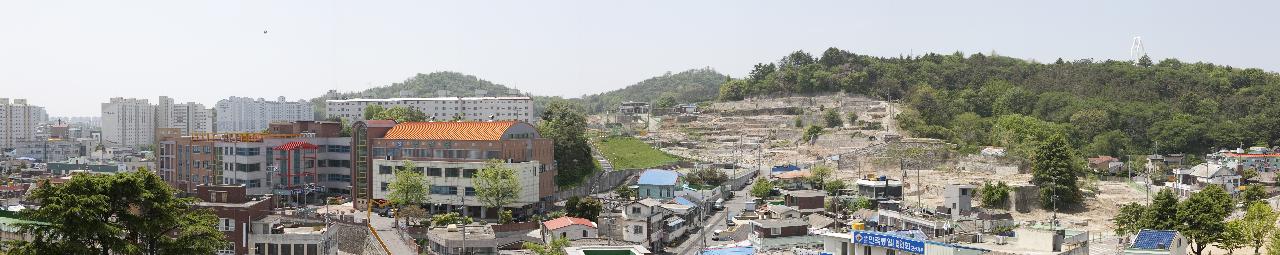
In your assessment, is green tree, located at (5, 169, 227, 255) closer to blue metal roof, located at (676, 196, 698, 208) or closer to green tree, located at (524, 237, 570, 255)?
green tree, located at (524, 237, 570, 255)

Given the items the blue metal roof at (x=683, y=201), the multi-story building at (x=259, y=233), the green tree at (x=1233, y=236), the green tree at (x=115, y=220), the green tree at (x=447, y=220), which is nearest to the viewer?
the green tree at (x=115, y=220)

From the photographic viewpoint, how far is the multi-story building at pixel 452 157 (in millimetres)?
36906

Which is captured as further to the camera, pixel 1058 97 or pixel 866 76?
pixel 866 76

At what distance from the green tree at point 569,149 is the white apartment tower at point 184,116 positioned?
6848cm

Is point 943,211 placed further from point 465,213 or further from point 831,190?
point 465,213

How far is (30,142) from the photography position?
8319cm

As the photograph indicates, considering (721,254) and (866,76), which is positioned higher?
(866,76)

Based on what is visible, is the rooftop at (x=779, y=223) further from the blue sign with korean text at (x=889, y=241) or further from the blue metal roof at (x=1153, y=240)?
the blue metal roof at (x=1153, y=240)

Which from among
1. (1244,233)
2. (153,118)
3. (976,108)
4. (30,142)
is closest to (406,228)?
(1244,233)

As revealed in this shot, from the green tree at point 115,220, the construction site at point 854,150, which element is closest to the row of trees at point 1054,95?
the construction site at point 854,150

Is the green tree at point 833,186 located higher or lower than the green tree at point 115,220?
lower

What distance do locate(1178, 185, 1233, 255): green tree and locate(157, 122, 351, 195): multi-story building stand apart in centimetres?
2886

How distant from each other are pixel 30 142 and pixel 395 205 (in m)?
61.2

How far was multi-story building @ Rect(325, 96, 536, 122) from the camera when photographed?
81.9 meters
